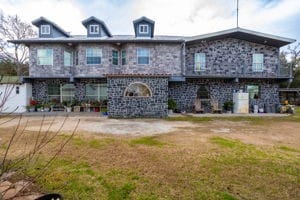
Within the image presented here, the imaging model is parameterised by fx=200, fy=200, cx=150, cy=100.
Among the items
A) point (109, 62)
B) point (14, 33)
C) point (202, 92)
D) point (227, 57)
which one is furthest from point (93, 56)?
point (14, 33)

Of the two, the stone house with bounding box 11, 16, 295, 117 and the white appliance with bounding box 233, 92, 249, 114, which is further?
the white appliance with bounding box 233, 92, 249, 114

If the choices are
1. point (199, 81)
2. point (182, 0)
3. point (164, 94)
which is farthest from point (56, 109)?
point (182, 0)

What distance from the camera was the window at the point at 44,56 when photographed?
16.4m

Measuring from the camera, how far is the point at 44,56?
16391 mm

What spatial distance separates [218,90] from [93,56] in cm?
1093

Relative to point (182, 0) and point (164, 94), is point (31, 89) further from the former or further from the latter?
point (182, 0)

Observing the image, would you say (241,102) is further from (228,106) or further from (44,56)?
(44,56)

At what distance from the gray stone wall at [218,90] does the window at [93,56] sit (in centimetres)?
638

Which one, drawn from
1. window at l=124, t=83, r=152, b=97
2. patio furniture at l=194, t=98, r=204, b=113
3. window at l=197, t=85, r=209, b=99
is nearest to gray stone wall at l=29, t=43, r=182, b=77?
window at l=197, t=85, r=209, b=99

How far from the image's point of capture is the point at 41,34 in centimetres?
1708

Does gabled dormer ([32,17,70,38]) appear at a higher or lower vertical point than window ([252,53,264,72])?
higher

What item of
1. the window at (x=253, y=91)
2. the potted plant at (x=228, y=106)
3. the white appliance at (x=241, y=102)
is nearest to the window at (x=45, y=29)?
the potted plant at (x=228, y=106)

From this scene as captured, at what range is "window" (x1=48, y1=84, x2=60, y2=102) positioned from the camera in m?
17.2

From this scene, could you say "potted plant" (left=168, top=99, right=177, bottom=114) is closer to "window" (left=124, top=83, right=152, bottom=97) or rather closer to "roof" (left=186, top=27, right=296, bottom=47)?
"window" (left=124, top=83, right=152, bottom=97)
